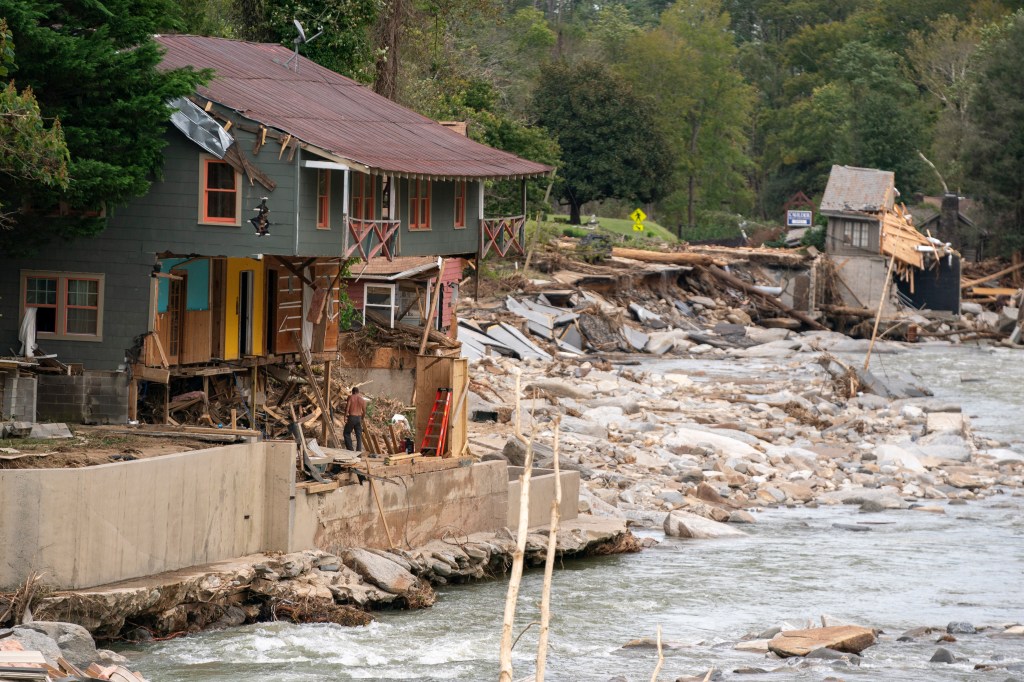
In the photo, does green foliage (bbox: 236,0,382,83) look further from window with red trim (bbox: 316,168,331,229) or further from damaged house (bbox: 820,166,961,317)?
damaged house (bbox: 820,166,961,317)

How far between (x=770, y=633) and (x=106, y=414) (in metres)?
11.5

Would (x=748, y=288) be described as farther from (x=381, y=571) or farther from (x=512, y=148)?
(x=381, y=571)

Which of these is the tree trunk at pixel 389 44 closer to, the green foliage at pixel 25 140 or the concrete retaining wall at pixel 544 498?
the concrete retaining wall at pixel 544 498

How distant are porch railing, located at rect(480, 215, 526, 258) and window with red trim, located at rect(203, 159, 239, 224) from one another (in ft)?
28.0

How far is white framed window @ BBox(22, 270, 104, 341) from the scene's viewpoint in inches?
1060

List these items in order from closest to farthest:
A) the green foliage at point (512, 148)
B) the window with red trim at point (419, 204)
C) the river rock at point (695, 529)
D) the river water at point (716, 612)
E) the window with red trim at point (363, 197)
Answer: the river water at point (716, 612) → the river rock at point (695, 529) → the window with red trim at point (363, 197) → the window with red trim at point (419, 204) → the green foliage at point (512, 148)

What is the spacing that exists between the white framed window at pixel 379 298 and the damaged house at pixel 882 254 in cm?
3684

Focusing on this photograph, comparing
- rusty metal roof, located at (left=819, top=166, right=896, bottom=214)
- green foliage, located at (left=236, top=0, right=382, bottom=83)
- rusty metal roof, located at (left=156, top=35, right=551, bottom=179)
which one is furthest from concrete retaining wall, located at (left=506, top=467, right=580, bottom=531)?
rusty metal roof, located at (left=819, top=166, right=896, bottom=214)

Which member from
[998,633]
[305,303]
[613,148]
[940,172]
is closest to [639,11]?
[940,172]

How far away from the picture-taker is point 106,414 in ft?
86.7

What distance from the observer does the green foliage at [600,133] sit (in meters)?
76.7

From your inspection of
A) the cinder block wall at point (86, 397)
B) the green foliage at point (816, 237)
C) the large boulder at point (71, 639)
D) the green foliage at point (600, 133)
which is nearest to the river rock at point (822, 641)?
the large boulder at point (71, 639)

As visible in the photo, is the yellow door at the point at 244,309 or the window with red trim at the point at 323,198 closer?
the window with red trim at the point at 323,198

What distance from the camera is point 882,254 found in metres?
71.6
